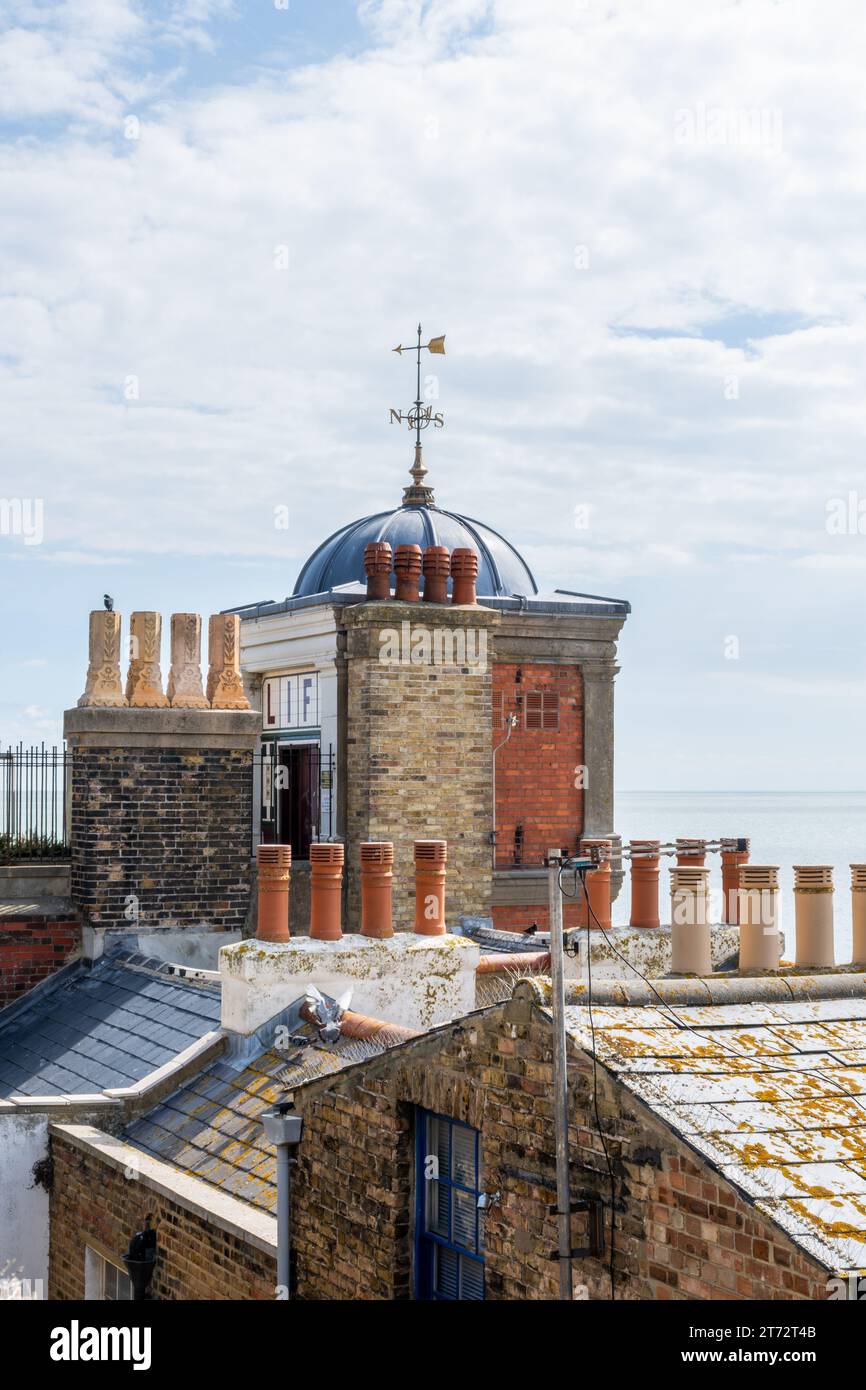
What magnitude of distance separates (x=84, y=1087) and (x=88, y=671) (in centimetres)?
572

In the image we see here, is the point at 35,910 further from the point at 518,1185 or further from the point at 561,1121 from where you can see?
the point at 561,1121

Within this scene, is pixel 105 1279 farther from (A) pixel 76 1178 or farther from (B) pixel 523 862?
(B) pixel 523 862

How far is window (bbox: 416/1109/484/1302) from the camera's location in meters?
8.69

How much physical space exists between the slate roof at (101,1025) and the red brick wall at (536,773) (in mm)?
5963

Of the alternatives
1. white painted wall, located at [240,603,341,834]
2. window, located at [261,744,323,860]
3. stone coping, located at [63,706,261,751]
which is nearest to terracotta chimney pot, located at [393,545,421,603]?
white painted wall, located at [240,603,341,834]

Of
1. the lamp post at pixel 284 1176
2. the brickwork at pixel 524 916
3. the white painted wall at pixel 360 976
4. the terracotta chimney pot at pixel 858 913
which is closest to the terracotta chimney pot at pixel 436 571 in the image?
the brickwork at pixel 524 916

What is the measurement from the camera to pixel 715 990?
8391 mm

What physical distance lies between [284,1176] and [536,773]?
41.0 feet

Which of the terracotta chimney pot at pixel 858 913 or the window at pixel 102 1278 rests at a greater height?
the terracotta chimney pot at pixel 858 913

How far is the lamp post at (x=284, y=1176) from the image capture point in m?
10.2

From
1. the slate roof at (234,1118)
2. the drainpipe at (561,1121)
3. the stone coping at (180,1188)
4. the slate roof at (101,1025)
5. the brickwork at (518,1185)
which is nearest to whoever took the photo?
the brickwork at (518,1185)

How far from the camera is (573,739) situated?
22656 mm

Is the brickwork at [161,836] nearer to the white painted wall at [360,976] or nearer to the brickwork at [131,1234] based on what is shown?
the white painted wall at [360,976]
